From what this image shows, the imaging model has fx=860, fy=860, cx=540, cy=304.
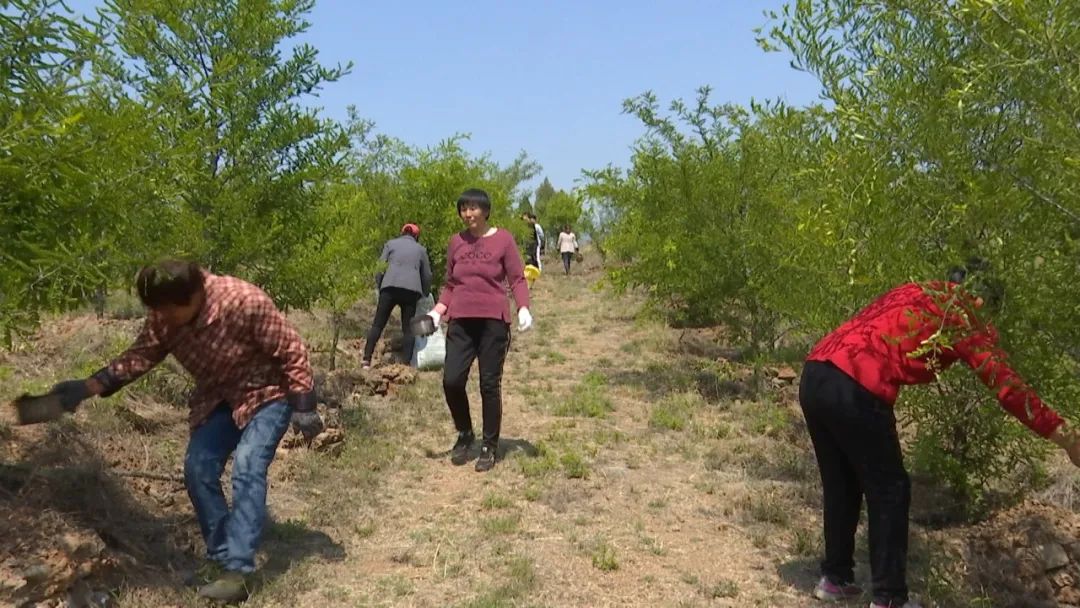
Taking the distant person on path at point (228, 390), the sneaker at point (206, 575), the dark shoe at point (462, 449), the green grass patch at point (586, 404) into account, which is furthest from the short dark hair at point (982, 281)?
the green grass patch at point (586, 404)

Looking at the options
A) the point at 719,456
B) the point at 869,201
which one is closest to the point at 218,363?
the point at 869,201

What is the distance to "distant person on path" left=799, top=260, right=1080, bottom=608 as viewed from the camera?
10.0ft

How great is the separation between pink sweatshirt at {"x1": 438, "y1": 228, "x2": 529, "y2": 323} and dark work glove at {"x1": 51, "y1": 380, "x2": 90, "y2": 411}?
8.52ft

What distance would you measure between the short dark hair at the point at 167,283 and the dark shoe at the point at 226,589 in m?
1.14

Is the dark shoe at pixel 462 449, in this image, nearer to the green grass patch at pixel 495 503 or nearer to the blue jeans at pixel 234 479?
the green grass patch at pixel 495 503

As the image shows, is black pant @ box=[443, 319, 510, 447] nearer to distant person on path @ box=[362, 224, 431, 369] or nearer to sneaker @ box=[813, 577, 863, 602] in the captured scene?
sneaker @ box=[813, 577, 863, 602]

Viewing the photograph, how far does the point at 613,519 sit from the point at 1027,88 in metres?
3.19

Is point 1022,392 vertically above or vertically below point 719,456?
above

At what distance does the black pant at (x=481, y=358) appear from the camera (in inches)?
224

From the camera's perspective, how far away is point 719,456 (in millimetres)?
6281

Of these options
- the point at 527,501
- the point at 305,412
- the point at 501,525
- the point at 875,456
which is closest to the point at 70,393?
the point at 305,412

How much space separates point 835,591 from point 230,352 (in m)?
2.84

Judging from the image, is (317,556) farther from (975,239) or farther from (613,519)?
(975,239)

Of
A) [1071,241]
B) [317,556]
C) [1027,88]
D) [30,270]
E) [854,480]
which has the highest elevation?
[1027,88]
